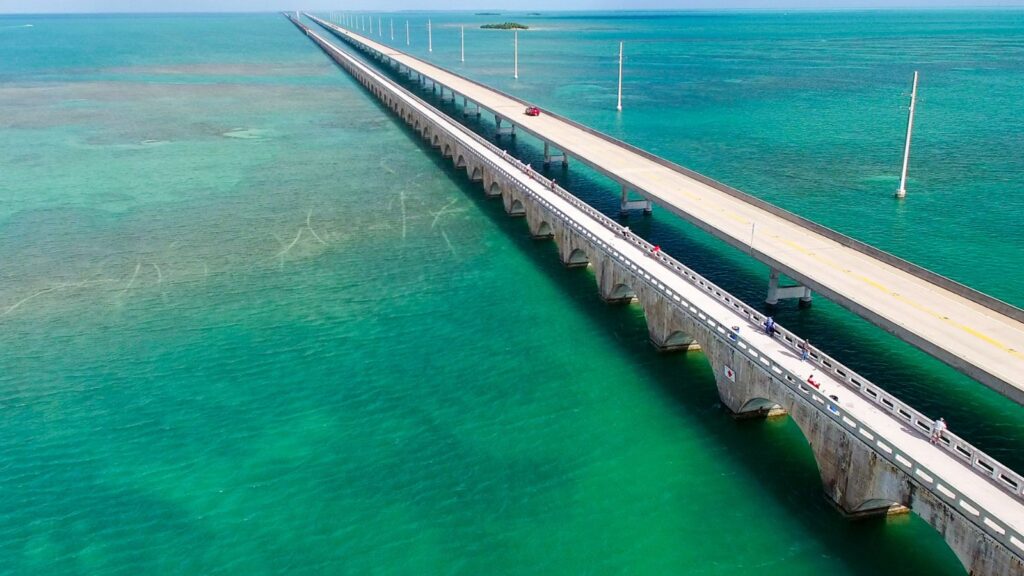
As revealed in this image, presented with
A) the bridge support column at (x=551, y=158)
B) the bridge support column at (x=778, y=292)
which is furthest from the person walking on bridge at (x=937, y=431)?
the bridge support column at (x=551, y=158)

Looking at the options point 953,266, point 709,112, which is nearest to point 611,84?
point 709,112

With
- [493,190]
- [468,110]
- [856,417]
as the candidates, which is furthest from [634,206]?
[468,110]

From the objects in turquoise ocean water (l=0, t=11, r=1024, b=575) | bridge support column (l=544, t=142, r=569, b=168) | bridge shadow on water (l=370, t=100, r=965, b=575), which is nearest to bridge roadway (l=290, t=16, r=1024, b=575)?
bridge shadow on water (l=370, t=100, r=965, b=575)

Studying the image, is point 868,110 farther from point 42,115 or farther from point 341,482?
point 42,115

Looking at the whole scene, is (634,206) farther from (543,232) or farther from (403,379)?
(403,379)

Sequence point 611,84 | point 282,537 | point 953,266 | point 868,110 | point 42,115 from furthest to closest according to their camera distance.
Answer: point 611,84 → point 42,115 → point 868,110 → point 953,266 → point 282,537

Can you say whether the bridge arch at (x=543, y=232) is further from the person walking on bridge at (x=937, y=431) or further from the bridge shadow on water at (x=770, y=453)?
the person walking on bridge at (x=937, y=431)
